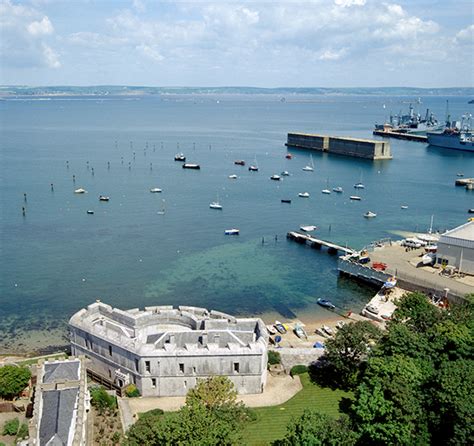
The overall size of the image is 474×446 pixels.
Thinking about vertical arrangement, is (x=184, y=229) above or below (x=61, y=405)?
below

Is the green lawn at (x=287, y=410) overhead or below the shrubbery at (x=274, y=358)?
below

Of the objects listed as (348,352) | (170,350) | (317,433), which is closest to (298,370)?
(348,352)

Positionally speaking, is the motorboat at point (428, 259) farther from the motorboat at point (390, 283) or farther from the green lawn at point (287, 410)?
the green lawn at point (287, 410)

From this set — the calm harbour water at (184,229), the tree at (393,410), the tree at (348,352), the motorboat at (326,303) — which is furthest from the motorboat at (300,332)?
the tree at (393,410)

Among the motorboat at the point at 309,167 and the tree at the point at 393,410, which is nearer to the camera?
the tree at the point at 393,410

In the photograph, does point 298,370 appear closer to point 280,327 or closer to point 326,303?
point 280,327

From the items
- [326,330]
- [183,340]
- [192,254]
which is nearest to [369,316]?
[326,330]
